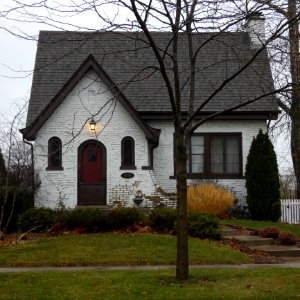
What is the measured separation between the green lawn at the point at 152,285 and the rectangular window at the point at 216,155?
12194 millimetres

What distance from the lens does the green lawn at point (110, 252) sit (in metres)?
12.7

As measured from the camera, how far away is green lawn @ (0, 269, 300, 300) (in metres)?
8.82

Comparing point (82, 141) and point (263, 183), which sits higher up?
point (82, 141)

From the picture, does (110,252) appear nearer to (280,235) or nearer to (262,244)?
(262,244)

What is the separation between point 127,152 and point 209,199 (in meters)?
3.68

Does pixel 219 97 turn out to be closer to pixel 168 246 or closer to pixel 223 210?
pixel 223 210

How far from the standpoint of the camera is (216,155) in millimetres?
23625

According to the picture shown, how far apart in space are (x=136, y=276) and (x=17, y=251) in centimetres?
422

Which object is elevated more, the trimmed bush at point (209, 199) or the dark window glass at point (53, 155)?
the dark window glass at point (53, 155)

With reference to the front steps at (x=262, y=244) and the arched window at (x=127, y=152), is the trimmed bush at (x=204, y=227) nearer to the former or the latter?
the front steps at (x=262, y=244)

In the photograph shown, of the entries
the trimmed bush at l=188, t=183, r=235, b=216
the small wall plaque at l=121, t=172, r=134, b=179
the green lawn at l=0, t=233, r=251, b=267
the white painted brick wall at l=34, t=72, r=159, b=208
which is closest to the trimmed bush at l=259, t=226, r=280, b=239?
the green lawn at l=0, t=233, r=251, b=267

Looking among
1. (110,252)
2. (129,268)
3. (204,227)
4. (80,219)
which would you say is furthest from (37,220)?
(129,268)

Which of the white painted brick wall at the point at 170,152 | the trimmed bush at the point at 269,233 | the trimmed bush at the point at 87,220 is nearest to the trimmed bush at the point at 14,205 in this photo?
the trimmed bush at the point at 87,220

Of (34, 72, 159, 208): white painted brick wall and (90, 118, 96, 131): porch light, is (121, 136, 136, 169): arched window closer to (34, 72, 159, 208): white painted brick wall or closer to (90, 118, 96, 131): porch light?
(34, 72, 159, 208): white painted brick wall
